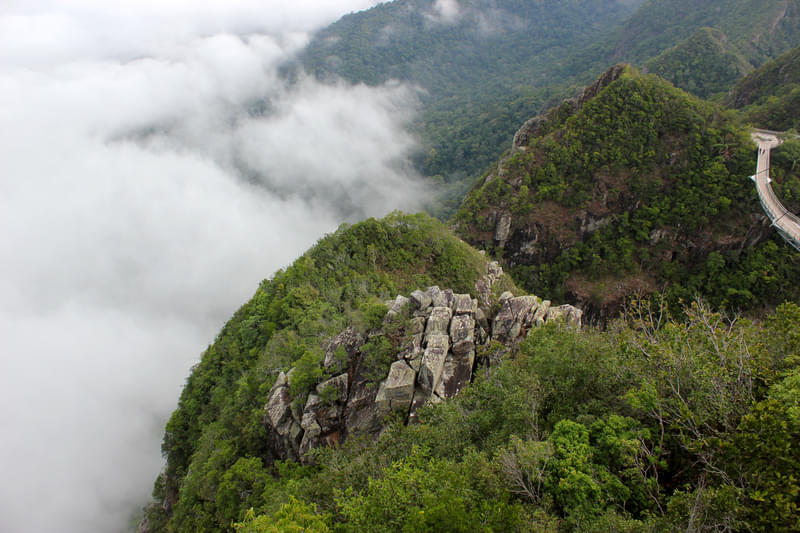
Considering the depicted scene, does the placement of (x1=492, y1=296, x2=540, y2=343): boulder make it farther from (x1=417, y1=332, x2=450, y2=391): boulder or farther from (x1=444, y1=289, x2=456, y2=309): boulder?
(x1=417, y1=332, x2=450, y2=391): boulder

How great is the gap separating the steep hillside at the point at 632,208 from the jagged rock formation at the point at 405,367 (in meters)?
47.3

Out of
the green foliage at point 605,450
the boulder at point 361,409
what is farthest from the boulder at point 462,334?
the green foliage at point 605,450

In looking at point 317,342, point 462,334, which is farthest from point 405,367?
point 317,342

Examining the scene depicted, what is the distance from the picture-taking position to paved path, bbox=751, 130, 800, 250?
55.0 m

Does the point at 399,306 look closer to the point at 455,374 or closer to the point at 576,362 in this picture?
the point at 455,374

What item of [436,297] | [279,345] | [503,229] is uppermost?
[503,229]

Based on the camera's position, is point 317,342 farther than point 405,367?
Yes

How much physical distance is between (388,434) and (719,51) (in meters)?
185

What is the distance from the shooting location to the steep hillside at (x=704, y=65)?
12988 cm

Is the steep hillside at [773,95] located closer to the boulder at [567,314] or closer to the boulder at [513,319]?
the boulder at [567,314]

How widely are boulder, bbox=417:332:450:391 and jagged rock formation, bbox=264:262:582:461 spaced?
0.07 metres

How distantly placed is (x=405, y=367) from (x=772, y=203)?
6756 cm

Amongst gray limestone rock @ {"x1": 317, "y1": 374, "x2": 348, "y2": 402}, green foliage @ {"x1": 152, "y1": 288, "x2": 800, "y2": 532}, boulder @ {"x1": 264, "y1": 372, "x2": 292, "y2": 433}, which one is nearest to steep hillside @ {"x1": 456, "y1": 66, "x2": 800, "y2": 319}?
boulder @ {"x1": 264, "y1": 372, "x2": 292, "y2": 433}

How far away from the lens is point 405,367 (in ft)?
89.8
